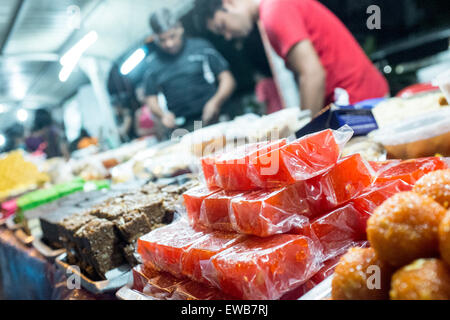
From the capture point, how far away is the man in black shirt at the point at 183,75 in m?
4.41

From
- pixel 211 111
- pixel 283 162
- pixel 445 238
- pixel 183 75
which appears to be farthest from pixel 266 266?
pixel 183 75

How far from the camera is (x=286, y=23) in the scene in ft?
9.04

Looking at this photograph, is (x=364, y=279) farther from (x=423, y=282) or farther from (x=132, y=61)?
(x=132, y=61)

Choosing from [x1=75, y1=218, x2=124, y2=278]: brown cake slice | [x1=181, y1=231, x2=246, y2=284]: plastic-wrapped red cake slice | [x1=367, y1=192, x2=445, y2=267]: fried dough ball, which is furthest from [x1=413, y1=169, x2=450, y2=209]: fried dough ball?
[x1=75, y1=218, x2=124, y2=278]: brown cake slice

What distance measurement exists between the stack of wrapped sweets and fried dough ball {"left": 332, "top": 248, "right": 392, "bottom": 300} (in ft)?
0.60

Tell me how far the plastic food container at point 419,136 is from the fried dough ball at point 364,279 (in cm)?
84

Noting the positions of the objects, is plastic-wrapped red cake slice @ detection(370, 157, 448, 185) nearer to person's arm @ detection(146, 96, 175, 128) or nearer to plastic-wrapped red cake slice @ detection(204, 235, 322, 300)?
plastic-wrapped red cake slice @ detection(204, 235, 322, 300)

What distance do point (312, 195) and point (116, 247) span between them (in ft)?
3.16

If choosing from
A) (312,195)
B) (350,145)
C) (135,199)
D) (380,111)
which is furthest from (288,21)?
(312,195)

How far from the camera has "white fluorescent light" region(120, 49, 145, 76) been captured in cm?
732

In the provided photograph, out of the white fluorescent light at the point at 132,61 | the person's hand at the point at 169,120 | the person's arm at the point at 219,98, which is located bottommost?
the person's hand at the point at 169,120

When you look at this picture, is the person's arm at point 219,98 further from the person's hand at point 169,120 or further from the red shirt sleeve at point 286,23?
the red shirt sleeve at point 286,23

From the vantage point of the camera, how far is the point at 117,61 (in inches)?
341

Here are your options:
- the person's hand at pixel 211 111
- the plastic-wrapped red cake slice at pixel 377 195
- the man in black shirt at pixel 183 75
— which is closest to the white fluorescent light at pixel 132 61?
the man in black shirt at pixel 183 75
